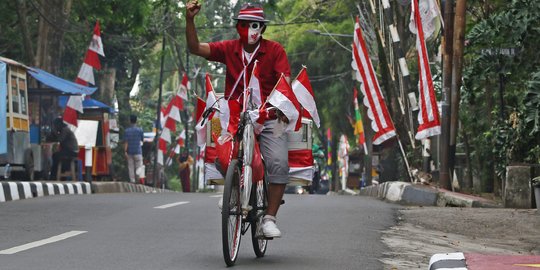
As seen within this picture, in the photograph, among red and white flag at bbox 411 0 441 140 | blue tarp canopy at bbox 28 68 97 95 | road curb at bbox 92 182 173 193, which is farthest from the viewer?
road curb at bbox 92 182 173 193

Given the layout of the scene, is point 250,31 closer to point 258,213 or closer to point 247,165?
point 247,165

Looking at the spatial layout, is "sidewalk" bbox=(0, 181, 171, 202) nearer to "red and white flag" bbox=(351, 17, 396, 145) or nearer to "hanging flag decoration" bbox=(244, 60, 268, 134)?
"red and white flag" bbox=(351, 17, 396, 145)

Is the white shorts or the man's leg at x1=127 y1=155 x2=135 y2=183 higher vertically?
the white shorts

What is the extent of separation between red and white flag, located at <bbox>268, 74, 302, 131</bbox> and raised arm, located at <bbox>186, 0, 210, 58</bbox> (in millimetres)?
621

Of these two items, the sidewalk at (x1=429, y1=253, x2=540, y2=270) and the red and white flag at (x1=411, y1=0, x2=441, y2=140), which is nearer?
the sidewalk at (x1=429, y1=253, x2=540, y2=270)

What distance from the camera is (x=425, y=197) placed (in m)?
18.3

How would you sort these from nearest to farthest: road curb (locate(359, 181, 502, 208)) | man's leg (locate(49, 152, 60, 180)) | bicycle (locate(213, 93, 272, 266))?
bicycle (locate(213, 93, 272, 266)) < road curb (locate(359, 181, 502, 208)) < man's leg (locate(49, 152, 60, 180))

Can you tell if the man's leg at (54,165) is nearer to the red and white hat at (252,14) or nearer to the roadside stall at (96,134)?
the roadside stall at (96,134)

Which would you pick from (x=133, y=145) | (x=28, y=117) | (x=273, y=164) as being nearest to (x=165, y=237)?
(x=273, y=164)

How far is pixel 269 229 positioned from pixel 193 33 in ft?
4.83

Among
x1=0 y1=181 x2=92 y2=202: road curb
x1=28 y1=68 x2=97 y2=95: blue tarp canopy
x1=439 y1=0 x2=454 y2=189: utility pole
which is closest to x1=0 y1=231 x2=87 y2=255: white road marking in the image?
x1=0 y1=181 x2=92 y2=202: road curb

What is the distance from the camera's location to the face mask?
8.29m

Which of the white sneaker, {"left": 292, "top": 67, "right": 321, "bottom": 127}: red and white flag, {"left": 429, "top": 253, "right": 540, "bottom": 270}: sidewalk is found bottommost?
{"left": 429, "top": 253, "right": 540, "bottom": 270}: sidewalk

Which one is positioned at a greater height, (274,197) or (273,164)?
(273,164)
